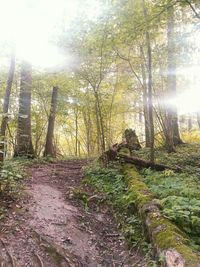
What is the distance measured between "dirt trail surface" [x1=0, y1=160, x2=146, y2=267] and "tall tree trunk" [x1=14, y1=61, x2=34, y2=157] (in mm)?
4811

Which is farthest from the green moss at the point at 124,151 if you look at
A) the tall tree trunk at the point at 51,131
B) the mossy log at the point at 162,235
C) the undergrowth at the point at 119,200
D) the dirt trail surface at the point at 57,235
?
the tall tree trunk at the point at 51,131

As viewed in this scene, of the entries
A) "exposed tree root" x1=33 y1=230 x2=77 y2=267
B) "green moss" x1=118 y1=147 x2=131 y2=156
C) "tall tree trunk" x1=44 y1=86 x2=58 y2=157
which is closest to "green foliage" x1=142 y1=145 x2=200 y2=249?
"green moss" x1=118 y1=147 x2=131 y2=156

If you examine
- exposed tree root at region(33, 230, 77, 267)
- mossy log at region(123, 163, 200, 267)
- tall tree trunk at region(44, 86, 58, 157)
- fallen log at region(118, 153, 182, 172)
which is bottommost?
exposed tree root at region(33, 230, 77, 267)

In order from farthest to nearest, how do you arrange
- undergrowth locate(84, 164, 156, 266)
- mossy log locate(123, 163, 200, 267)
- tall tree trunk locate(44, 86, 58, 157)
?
1. tall tree trunk locate(44, 86, 58, 157)
2. undergrowth locate(84, 164, 156, 266)
3. mossy log locate(123, 163, 200, 267)

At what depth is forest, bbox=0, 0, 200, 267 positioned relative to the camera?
4.56m

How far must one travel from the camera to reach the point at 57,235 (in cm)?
508

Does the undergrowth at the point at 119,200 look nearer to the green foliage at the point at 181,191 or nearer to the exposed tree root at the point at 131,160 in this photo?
the exposed tree root at the point at 131,160

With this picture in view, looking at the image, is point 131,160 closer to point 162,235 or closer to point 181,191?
point 181,191

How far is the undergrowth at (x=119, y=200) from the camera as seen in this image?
493 centimetres

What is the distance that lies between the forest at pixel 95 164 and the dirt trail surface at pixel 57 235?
0.06 feet

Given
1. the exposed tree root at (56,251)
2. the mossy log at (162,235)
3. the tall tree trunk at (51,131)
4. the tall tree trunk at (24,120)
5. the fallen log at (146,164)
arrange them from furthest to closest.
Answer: the tall tree trunk at (51,131)
the tall tree trunk at (24,120)
the fallen log at (146,164)
the exposed tree root at (56,251)
the mossy log at (162,235)

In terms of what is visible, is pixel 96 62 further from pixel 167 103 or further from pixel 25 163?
Answer: pixel 25 163

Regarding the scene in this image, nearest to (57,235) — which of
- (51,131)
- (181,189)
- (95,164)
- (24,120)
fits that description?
(181,189)

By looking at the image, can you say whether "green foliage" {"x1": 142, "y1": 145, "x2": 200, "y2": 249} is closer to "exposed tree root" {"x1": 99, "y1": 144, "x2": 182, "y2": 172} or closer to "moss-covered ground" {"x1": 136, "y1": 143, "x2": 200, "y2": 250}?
"moss-covered ground" {"x1": 136, "y1": 143, "x2": 200, "y2": 250}
